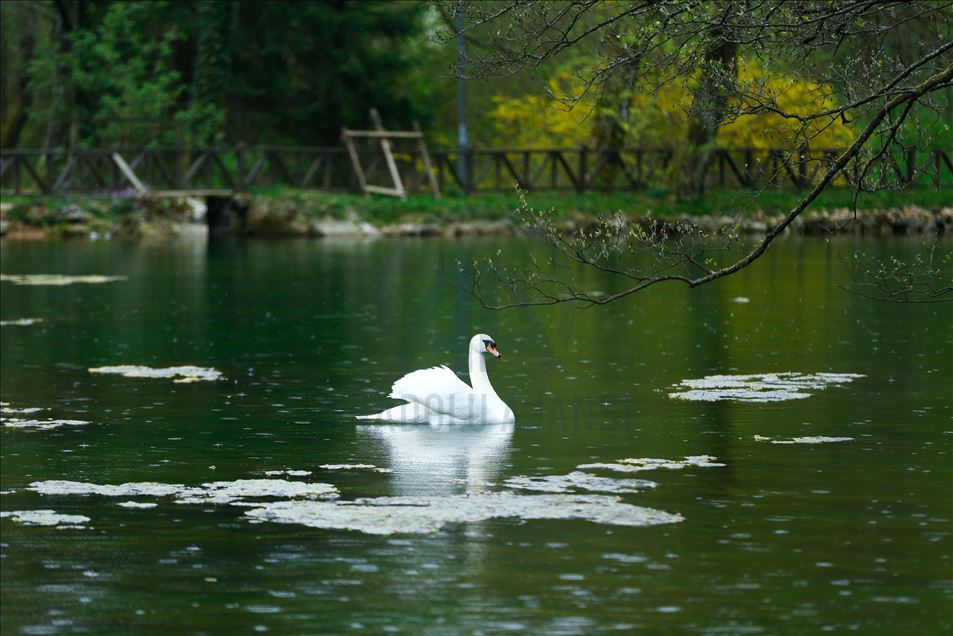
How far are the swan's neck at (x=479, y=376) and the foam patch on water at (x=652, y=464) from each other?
217 cm

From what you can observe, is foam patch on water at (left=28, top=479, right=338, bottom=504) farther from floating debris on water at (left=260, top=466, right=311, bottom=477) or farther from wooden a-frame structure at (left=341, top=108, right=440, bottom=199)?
wooden a-frame structure at (left=341, top=108, right=440, bottom=199)

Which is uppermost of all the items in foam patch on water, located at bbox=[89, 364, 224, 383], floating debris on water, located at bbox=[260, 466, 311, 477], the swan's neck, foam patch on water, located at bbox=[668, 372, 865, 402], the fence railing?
the fence railing

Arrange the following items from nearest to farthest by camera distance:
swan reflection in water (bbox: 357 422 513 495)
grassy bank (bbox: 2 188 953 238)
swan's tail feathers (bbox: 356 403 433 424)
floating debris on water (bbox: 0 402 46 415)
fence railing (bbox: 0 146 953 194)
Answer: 1. swan reflection in water (bbox: 357 422 513 495)
2. swan's tail feathers (bbox: 356 403 433 424)
3. floating debris on water (bbox: 0 402 46 415)
4. grassy bank (bbox: 2 188 953 238)
5. fence railing (bbox: 0 146 953 194)

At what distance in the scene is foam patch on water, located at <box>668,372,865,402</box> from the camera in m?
16.1

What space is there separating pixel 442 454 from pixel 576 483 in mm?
1534

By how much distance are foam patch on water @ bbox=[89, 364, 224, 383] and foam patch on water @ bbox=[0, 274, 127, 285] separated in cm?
1165

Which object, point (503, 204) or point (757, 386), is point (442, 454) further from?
point (503, 204)

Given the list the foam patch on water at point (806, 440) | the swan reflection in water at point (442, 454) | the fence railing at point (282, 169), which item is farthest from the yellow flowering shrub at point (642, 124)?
the foam patch on water at point (806, 440)

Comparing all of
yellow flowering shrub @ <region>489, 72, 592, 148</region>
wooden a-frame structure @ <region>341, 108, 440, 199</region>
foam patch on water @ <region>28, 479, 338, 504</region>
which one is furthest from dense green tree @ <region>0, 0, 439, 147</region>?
foam patch on water @ <region>28, 479, 338, 504</region>

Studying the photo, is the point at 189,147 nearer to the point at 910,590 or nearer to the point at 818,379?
the point at 818,379

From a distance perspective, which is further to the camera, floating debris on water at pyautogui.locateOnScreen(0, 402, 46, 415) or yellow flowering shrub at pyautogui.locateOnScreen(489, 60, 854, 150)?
yellow flowering shrub at pyautogui.locateOnScreen(489, 60, 854, 150)

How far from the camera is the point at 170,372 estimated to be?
60.0 feet

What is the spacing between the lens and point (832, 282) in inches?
1214

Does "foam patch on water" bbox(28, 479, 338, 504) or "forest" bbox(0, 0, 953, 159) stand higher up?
"forest" bbox(0, 0, 953, 159)
